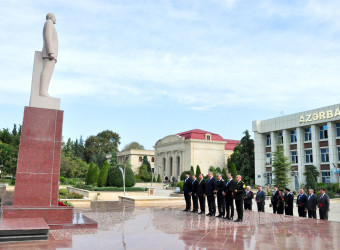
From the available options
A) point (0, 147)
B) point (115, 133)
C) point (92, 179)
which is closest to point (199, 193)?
point (92, 179)

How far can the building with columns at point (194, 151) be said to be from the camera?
190 ft

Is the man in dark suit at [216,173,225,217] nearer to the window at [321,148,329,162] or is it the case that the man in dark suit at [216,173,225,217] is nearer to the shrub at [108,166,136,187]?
the shrub at [108,166,136,187]

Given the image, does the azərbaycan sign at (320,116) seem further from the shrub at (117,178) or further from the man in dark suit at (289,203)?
the man in dark suit at (289,203)

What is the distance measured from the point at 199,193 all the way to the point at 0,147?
3558cm

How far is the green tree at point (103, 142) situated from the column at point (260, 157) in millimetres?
38107

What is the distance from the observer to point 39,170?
827 centimetres

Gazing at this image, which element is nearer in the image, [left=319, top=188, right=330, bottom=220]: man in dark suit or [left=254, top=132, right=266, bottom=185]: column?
[left=319, top=188, right=330, bottom=220]: man in dark suit

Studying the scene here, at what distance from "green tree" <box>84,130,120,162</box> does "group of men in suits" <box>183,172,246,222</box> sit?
59.4 metres

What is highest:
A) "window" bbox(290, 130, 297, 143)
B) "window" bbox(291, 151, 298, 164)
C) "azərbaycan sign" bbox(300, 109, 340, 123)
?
"azərbaycan sign" bbox(300, 109, 340, 123)

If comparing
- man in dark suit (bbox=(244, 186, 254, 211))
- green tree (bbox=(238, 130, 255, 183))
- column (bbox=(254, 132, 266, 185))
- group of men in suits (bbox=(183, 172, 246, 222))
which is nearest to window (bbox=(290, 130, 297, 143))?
column (bbox=(254, 132, 266, 185))

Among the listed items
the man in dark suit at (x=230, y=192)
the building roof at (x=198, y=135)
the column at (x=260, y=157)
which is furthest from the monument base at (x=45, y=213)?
the building roof at (x=198, y=135)

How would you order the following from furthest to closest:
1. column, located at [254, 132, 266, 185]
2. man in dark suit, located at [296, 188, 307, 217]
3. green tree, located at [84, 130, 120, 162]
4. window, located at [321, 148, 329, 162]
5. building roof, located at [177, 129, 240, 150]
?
green tree, located at [84, 130, 120, 162] < building roof, located at [177, 129, 240, 150] < column, located at [254, 132, 266, 185] < window, located at [321, 148, 329, 162] < man in dark suit, located at [296, 188, 307, 217]

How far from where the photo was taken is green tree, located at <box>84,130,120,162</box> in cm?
7050

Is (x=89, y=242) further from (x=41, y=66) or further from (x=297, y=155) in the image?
(x=297, y=155)
